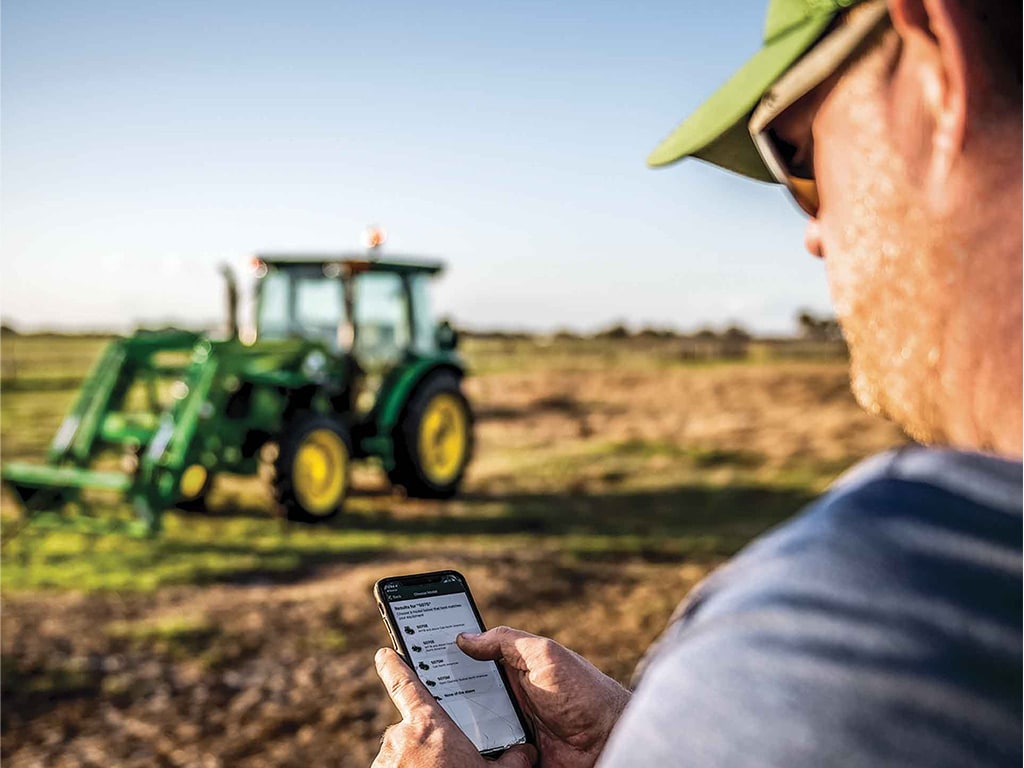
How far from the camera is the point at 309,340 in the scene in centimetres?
881

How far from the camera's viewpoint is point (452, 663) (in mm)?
1406

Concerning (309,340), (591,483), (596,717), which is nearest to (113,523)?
(309,340)

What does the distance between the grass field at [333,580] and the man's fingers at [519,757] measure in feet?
8.51

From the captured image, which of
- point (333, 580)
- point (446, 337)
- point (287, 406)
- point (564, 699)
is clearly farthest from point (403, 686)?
point (446, 337)

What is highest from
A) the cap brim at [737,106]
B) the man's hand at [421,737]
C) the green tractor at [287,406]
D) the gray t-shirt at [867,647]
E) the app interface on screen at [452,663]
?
the cap brim at [737,106]

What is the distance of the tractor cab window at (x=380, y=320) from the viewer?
8.95 metres

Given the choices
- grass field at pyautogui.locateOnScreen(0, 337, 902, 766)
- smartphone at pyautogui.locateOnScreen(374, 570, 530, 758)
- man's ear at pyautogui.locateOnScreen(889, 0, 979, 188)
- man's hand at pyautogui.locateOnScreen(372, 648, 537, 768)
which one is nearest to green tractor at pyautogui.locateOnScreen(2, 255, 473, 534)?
grass field at pyautogui.locateOnScreen(0, 337, 902, 766)

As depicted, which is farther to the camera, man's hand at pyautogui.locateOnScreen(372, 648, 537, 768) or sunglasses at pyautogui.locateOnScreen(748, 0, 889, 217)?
man's hand at pyautogui.locateOnScreen(372, 648, 537, 768)

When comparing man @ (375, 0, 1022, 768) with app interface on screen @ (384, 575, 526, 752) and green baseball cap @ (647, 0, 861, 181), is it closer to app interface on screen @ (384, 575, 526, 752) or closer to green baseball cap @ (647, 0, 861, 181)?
green baseball cap @ (647, 0, 861, 181)

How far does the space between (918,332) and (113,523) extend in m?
7.00

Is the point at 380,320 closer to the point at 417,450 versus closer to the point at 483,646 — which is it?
the point at 417,450

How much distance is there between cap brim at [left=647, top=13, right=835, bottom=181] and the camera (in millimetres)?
826

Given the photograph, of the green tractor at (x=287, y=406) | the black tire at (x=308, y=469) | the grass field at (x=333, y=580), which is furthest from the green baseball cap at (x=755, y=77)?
the black tire at (x=308, y=469)

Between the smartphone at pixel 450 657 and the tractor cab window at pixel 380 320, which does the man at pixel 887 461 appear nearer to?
the smartphone at pixel 450 657
